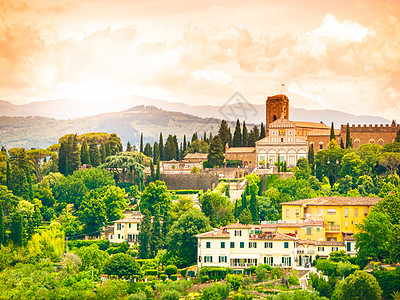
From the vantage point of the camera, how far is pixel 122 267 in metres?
48.8

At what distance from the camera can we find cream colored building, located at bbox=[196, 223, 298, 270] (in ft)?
162

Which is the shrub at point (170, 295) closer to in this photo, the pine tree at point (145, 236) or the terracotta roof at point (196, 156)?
the pine tree at point (145, 236)

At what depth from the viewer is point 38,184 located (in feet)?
244

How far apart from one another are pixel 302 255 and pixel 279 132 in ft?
117

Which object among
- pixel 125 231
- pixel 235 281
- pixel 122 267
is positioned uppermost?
pixel 125 231

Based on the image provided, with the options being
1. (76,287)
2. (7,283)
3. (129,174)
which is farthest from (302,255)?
(129,174)

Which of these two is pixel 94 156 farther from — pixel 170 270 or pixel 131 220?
pixel 170 270

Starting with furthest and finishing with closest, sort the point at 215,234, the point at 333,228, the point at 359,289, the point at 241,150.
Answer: the point at 241,150, the point at 333,228, the point at 215,234, the point at 359,289

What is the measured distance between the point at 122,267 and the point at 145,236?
739cm

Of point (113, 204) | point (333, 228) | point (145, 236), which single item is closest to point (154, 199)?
point (113, 204)

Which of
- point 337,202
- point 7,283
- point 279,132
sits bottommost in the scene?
point 7,283

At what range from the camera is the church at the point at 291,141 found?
8319 centimetres

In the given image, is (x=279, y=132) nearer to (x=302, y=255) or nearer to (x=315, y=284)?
(x=302, y=255)

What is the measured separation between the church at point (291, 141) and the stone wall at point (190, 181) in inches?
285
